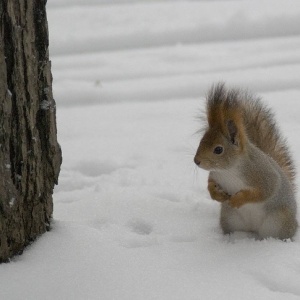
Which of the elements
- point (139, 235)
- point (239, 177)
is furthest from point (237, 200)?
point (139, 235)

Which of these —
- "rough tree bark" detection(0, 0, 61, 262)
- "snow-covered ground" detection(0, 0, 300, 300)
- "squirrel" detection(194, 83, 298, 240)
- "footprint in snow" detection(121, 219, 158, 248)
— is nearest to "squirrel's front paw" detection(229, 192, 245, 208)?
"squirrel" detection(194, 83, 298, 240)

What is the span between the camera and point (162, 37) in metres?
4.86

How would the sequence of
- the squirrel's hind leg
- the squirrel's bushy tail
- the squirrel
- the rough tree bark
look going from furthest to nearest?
the squirrel's bushy tail → the squirrel's hind leg → the squirrel → the rough tree bark

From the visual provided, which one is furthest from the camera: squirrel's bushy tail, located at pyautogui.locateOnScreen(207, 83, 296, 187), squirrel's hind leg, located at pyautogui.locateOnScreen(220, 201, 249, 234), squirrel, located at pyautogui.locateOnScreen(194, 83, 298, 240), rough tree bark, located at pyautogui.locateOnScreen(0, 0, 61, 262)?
squirrel's bushy tail, located at pyautogui.locateOnScreen(207, 83, 296, 187)

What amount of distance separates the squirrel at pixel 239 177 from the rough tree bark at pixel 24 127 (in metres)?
0.47

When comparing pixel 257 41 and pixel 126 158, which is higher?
pixel 257 41

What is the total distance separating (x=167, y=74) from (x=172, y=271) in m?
2.38

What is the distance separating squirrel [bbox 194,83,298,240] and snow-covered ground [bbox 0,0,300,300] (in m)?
0.07

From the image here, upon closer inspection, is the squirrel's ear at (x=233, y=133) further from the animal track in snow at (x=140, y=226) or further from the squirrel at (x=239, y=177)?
the animal track in snow at (x=140, y=226)

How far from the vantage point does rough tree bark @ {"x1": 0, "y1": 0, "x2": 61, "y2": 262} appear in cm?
191

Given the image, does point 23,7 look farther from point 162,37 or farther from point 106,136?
point 162,37

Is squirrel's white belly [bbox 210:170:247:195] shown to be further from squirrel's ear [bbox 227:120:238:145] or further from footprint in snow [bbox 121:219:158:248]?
footprint in snow [bbox 121:219:158:248]

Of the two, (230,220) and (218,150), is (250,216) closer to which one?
(230,220)

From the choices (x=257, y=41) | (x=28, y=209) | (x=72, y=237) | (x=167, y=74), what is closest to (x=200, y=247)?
(x=72, y=237)
